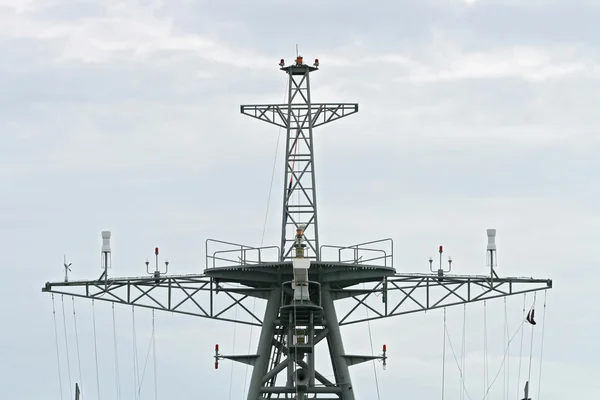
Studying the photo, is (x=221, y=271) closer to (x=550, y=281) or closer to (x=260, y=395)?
(x=260, y=395)

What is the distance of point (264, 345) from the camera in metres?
102

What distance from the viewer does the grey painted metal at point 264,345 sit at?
3979 inches

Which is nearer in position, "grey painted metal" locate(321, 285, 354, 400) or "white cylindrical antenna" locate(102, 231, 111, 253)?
Result: "grey painted metal" locate(321, 285, 354, 400)

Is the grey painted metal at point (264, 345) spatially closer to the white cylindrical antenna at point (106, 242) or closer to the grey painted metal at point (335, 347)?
the grey painted metal at point (335, 347)

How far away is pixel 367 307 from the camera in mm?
102500

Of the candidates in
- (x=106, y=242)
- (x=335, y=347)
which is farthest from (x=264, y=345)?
(x=106, y=242)

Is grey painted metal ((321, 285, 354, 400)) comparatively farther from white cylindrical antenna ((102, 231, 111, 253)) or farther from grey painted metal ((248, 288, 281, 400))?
white cylindrical antenna ((102, 231, 111, 253))

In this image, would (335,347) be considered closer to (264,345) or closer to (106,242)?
(264,345)

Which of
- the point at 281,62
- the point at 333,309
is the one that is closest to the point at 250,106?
the point at 281,62

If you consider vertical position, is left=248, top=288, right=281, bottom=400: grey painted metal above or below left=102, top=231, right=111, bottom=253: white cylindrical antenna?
below

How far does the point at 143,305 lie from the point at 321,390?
813cm

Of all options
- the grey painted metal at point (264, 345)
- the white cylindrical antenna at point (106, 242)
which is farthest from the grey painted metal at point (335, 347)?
the white cylindrical antenna at point (106, 242)

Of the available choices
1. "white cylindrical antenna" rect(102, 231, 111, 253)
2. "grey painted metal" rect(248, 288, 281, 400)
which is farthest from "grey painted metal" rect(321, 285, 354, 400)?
"white cylindrical antenna" rect(102, 231, 111, 253)

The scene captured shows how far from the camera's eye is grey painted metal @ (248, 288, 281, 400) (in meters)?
101
